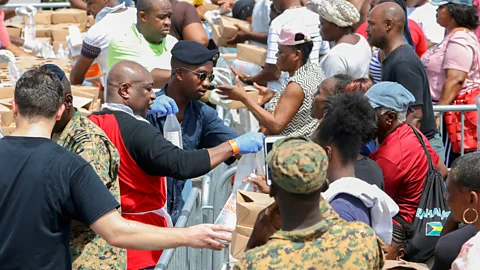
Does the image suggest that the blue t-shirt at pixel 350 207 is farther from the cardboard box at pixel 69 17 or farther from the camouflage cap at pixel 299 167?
the cardboard box at pixel 69 17

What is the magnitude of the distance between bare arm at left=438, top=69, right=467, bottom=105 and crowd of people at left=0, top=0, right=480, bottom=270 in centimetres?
1

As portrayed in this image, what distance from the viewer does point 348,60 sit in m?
6.61

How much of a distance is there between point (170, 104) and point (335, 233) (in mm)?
2520

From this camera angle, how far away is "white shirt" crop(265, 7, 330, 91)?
655cm

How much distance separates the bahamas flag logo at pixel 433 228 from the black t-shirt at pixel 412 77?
1.62 metres

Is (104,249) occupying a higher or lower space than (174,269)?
higher

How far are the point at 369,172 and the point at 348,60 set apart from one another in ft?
7.76

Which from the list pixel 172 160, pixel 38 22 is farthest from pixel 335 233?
pixel 38 22

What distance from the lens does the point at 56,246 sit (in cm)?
362

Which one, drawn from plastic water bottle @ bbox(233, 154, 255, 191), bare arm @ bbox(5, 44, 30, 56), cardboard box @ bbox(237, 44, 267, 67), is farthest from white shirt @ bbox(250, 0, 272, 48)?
plastic water bottle @ bbox(233, 154, 255, 191)

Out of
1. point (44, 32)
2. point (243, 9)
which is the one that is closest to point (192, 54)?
point (243, 9)

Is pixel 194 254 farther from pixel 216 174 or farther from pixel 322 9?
pixel 322 9

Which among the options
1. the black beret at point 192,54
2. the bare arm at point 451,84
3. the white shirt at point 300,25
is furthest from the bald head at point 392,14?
the black beret at point 192,54

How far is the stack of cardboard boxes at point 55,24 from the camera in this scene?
1068 centimetres
